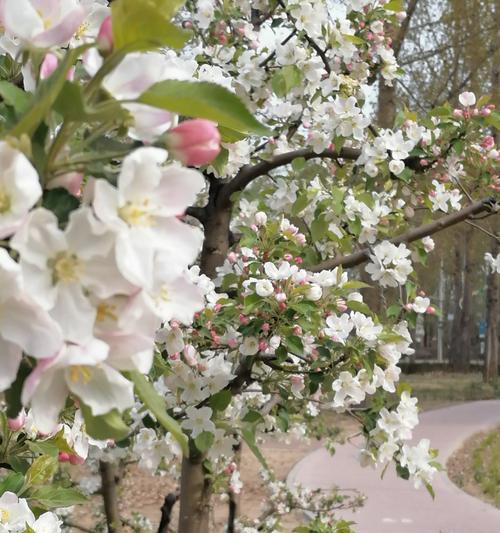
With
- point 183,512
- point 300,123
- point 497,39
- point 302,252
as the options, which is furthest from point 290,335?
point 497,39

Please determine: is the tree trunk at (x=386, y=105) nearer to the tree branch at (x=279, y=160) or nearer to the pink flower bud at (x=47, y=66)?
the tree branch at (x=279, y=160)

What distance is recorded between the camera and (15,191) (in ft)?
2.01

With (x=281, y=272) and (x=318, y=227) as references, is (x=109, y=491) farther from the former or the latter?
(x=281, y=272)

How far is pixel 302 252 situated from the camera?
11.1 ft

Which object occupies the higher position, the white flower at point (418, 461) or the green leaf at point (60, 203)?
the green leaf at point (60, 203)

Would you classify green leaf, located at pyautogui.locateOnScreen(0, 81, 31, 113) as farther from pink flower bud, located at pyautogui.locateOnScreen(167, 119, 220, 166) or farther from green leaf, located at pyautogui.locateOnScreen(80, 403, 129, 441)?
green leaf, located at pyautogui.locateOnScreen(80, 403, 129, 441)

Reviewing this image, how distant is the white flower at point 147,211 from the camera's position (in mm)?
620

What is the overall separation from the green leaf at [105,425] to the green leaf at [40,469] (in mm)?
1064

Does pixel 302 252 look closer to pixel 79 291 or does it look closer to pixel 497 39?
pixel 79 291

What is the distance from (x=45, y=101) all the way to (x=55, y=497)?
137cm

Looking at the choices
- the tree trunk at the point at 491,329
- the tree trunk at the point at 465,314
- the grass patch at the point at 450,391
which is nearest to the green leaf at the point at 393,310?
the grass patch at the point at 450,391

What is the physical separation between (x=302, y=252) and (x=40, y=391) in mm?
2720

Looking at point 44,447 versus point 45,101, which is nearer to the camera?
point 45,101

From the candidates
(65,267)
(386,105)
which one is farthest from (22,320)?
(386,105)
